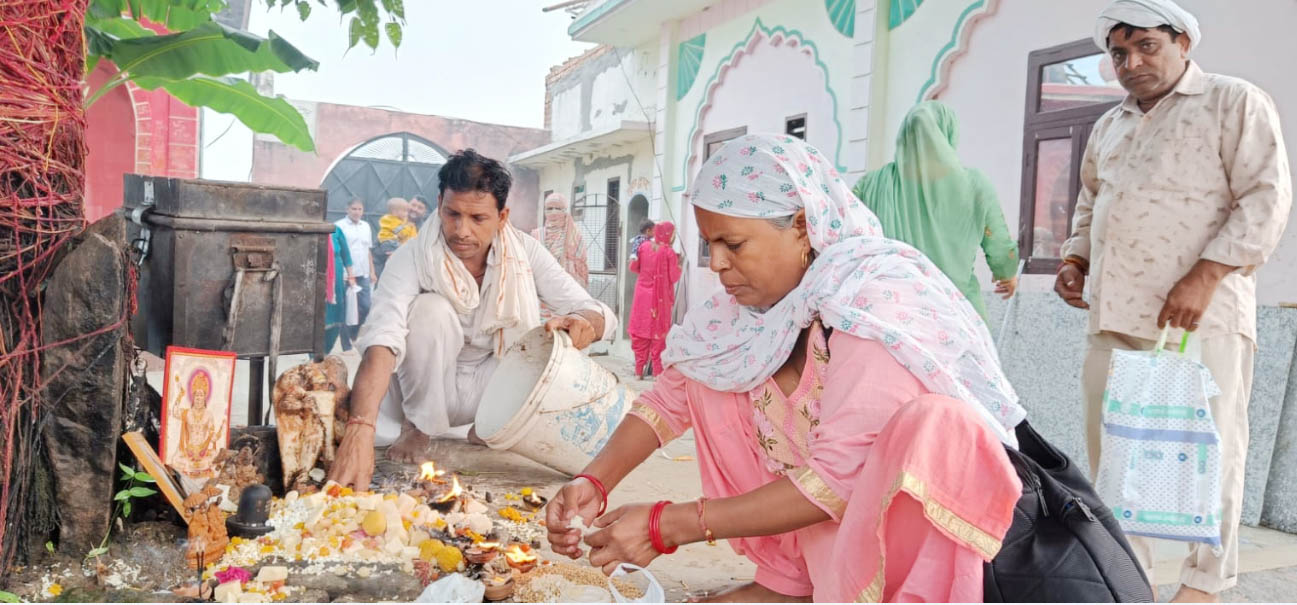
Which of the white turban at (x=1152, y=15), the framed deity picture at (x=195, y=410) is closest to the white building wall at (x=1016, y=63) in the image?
the white turban at (x=1152, y=15)

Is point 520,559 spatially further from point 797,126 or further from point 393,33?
point 797,126

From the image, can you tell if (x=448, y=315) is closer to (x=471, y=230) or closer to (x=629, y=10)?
(x=471, y=230)

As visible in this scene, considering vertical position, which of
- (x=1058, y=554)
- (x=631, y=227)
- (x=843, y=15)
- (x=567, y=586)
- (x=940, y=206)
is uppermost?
(x=843, y=15)

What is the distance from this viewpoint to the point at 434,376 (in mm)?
3883

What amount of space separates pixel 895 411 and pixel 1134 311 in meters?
1.57

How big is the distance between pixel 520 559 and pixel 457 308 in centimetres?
165

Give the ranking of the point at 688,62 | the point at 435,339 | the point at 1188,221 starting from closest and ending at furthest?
the point at 1188,221, the point at 435,339, the point at 688,62

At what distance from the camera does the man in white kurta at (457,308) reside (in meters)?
3.74

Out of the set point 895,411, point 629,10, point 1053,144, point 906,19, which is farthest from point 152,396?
point 629,10

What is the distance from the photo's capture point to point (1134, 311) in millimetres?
2844

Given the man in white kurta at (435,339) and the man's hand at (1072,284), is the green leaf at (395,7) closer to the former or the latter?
the man in white kurta at (435,339)

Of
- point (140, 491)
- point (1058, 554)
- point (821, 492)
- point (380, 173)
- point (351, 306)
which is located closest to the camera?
point (1058, 554)

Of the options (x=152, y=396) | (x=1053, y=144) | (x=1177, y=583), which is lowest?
(x=1177, y=583)

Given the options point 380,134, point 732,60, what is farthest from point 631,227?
point 380,134
